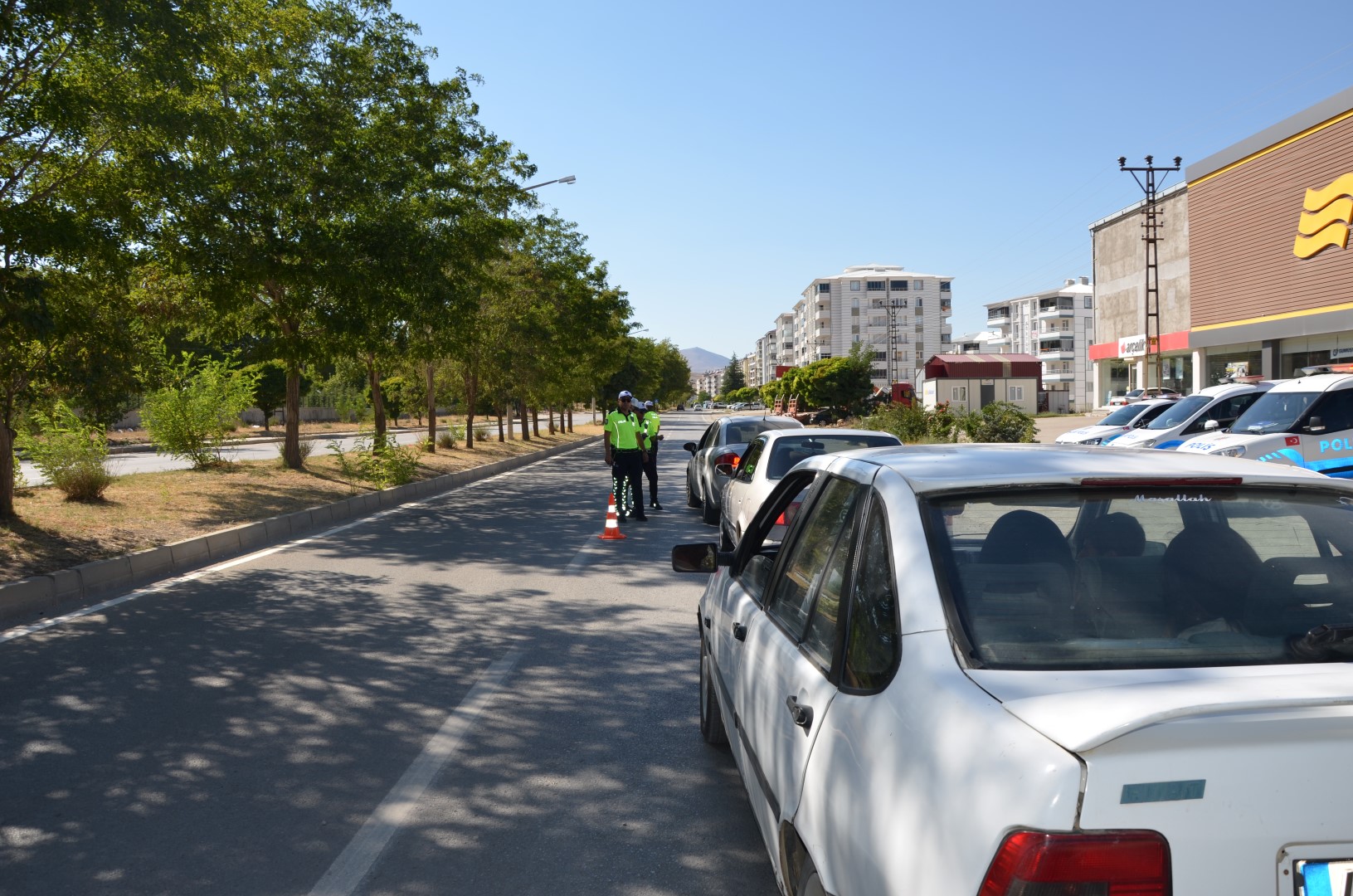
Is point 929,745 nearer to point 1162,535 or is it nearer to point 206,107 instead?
point 1162,535

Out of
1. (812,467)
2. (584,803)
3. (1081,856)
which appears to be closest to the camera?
(1081,856)

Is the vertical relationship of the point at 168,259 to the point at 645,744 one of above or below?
above

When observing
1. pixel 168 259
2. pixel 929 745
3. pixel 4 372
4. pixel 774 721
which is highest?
pixel 168 259

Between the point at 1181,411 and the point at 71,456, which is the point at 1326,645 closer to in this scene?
the point at 71,456

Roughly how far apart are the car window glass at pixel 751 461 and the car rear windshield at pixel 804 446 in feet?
0.88

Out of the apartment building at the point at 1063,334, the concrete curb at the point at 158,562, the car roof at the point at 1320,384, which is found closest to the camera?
the concrete curb at the point at 158,562

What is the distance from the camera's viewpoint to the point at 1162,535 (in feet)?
10.1

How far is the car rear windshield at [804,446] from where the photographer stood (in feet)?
32.1

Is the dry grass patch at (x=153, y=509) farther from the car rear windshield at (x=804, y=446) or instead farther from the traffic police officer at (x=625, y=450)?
the car rear windshield at (x=804, y=446)

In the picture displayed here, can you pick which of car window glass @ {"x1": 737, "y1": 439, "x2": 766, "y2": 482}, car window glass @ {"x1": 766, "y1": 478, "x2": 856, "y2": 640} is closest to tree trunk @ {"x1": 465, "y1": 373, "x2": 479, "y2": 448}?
car window glass @ {"x1": 737, "y1": 439, "x2": 766, "y2": 482}

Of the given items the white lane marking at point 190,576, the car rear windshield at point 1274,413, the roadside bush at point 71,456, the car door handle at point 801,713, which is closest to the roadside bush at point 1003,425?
the car rear windshield at point 1274,413

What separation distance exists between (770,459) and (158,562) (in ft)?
20.5

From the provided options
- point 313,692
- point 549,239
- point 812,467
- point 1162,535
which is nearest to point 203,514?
point 313,692

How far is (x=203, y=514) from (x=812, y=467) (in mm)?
12239
